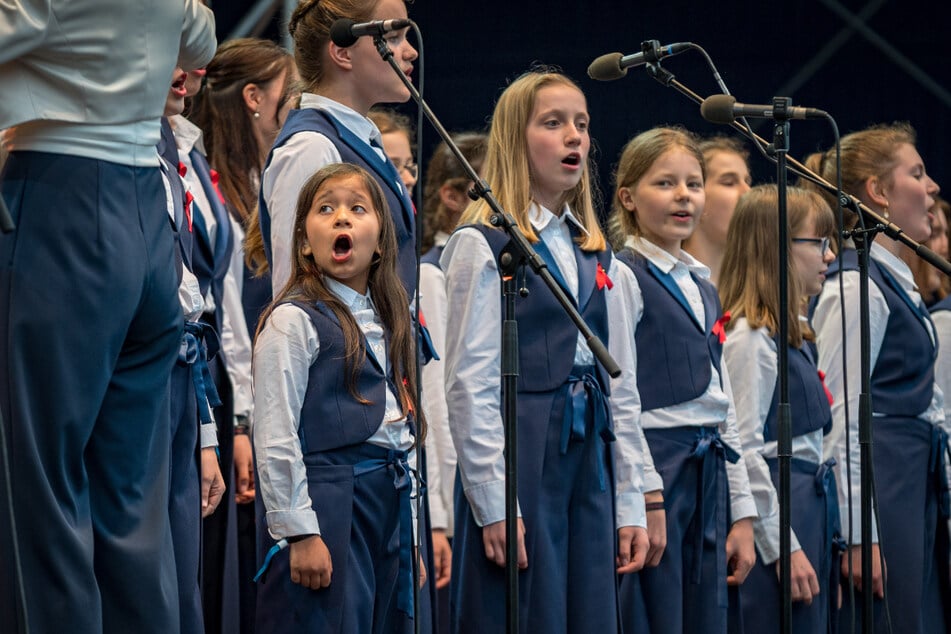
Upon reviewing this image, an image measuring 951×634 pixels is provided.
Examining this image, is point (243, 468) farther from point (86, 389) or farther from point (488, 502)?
point (86, 389)

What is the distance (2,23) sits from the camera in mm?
1569

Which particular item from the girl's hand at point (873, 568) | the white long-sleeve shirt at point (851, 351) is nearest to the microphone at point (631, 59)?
the white long-sleeve shirt at point (851, 351)

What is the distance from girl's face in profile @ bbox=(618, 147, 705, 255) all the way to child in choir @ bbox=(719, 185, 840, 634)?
212 mm

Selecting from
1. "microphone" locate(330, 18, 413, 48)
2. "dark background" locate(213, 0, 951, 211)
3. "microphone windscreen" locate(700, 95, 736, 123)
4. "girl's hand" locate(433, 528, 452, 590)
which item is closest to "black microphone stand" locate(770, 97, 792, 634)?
"microphone windscreen" locate(700, 95, 736, 123)

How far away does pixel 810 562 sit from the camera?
10.6 ft

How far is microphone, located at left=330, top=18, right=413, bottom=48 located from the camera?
2.09 metres

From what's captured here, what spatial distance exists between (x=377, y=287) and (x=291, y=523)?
448 mm

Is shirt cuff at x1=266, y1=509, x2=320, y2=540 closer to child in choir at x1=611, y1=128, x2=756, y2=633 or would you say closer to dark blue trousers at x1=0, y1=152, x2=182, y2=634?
dark blue trousers at x1=0, y1=152, x2=182, y2=634

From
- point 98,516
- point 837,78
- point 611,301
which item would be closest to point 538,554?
point 611,301

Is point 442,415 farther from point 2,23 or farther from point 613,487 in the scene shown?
point 2,23

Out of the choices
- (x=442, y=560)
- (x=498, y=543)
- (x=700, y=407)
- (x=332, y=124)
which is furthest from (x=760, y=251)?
(x=332, y=124)

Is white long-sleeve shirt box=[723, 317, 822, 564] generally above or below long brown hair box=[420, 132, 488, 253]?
below

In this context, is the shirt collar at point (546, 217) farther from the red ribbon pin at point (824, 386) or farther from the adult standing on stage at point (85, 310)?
the adult standing on stage at point (85, 310)

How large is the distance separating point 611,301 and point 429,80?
1655 mm
